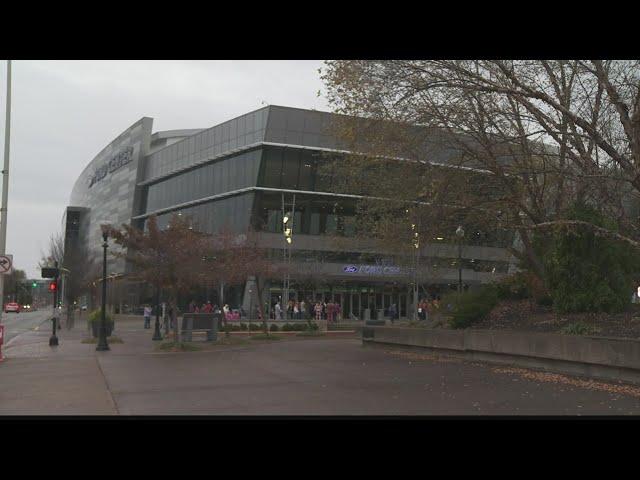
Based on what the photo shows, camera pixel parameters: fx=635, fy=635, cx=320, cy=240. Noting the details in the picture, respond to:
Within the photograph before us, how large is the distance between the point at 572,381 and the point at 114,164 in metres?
78.0

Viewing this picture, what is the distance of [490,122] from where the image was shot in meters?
15.9

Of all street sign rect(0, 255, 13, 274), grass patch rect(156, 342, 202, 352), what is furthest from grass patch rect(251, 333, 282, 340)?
street sign rect(0, 255, 13, 274)

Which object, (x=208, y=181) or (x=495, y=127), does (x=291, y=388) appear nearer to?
(x=495, y=127)

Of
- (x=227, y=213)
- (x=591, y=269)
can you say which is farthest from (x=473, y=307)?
(x=227, y=213)

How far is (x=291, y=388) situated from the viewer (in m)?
11.3

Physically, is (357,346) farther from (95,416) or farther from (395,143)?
(95,416)

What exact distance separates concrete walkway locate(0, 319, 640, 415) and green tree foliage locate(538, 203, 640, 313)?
2.76 m

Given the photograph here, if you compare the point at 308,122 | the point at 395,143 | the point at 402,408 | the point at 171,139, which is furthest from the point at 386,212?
the point at 171,139

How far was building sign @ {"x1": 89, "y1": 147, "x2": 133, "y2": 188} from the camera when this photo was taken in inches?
2990

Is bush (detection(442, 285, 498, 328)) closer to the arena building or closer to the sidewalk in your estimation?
the sidewalk

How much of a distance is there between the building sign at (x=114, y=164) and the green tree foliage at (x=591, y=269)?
66181 mm

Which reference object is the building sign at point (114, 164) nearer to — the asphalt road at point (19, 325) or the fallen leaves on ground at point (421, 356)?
the asphalt road at point (19, 325)

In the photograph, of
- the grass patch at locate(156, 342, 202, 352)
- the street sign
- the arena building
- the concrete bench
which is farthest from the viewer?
the arena building

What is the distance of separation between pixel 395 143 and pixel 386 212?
8.59ft
